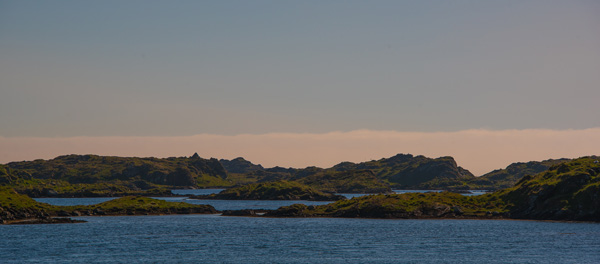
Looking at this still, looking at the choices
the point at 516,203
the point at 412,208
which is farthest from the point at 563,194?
the point at 412,208

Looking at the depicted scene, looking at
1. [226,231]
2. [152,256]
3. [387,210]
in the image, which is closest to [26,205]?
[226,231]

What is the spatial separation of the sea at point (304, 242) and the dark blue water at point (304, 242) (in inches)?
6.7

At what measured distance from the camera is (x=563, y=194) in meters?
152

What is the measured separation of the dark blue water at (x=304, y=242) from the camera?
94625 mm

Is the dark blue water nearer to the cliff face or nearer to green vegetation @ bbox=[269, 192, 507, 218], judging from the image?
green vegetation @ bbox=[269, 192, 507, 218]

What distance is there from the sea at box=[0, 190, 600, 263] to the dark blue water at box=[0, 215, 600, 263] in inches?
6.7

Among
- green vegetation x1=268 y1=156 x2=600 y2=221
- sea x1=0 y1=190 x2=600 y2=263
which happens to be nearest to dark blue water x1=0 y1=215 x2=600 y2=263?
sea x1=0 y1=190 x2=600 y2=263

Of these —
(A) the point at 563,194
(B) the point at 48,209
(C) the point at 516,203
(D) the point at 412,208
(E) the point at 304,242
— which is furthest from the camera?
(B) the point at 48,209

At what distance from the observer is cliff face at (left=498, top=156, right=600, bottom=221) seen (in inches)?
5679

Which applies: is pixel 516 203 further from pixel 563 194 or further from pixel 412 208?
pixel 412 208

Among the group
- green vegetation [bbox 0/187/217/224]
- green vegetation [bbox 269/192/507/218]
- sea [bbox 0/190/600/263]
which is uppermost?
green vegetation [bbox 269/192/507/218]

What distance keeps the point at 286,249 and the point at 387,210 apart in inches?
2780

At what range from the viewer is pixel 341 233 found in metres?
135

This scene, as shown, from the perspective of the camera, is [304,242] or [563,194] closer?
[304,242]
